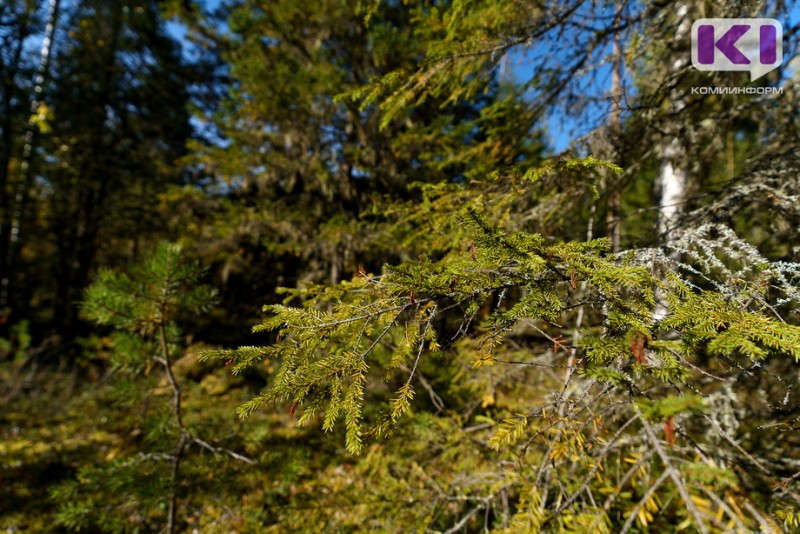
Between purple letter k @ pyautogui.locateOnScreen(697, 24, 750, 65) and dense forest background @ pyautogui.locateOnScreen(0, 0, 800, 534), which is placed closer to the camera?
dense forest background @ pyautogui.locateOnScreen(0, 0, 800, 534)

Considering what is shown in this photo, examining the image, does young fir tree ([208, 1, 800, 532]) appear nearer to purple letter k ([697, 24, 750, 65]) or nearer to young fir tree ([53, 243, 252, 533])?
purple letter k ([697, 24, 750, 65])

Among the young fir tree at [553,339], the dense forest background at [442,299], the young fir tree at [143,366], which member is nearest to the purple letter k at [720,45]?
the dense forest background at [442,299]

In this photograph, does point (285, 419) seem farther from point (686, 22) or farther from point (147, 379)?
point (686, 22)

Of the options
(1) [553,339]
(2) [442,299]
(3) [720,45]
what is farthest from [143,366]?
(3) [720,45]

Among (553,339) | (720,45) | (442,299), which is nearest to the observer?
(553,339)

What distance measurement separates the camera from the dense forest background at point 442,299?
1223 millimetres

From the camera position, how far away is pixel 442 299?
138 cm

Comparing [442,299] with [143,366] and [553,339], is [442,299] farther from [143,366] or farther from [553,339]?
[143,366]

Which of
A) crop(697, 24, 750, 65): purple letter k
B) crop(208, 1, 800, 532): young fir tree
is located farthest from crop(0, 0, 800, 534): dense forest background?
crop(697, 24, 750, 65): purple letter k

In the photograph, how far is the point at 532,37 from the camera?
104 inches

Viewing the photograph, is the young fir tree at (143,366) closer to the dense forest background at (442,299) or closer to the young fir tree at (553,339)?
the dense forest background at (442,299)

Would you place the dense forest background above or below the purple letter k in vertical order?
below

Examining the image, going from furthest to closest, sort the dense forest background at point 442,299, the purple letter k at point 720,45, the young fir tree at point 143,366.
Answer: the purple letter k at point 720,45
the young fir tree at point 143,366
the dense forest background at point 442,299

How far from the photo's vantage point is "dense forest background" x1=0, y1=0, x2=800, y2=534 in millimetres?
1223
